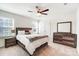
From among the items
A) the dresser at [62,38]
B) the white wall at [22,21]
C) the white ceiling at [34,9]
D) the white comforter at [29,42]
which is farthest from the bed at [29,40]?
the white ceiling at [34,9]

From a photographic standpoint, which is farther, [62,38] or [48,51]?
[62,38]

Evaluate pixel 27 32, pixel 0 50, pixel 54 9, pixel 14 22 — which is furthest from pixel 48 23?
pixel 0 50

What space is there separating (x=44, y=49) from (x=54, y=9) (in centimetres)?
84

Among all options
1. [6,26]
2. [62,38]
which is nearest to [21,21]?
[6,26]

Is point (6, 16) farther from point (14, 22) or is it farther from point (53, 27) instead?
point (53, 27)

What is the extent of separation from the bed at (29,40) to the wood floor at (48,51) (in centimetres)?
9

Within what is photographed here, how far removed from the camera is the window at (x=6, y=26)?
161 centimetres

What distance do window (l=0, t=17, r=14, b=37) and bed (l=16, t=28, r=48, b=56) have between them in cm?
15

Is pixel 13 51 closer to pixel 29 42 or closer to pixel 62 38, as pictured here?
pixel 29 42

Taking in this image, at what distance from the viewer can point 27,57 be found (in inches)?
66.9

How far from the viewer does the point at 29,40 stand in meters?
1.67

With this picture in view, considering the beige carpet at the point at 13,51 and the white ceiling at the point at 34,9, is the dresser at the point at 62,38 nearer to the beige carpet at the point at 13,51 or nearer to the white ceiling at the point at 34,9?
the white ceiling at the point at 34,9

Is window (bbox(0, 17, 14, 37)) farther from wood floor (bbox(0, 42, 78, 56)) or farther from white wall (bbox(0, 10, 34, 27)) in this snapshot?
wood floor (bbox(0, 42, 78, 56))

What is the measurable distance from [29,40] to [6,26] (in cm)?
53
